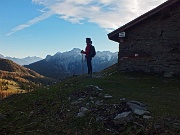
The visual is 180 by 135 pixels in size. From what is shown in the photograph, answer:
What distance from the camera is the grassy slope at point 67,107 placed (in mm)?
8859

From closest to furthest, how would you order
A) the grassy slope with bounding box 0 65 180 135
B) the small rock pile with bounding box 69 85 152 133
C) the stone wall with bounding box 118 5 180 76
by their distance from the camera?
the small rock pile with bounding box 69 85 152 133 < the grassy slope with bounding box 0 65 180 135 < the stone wall with bounding box 118 5 180 76

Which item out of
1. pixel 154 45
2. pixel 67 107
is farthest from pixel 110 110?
pixel 154 45

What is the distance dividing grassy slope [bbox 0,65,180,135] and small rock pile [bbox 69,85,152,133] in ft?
0.92

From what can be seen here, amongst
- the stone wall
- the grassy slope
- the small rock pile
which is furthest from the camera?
the stone wall

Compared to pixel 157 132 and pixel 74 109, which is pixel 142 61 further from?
pixel 157 132

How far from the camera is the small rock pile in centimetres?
852

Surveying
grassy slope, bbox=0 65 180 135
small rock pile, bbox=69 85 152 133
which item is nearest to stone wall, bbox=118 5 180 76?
grassy slope, bbox=0 65 180 135

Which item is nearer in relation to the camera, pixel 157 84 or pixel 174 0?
pixel 157 84

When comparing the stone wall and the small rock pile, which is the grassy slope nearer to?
the small rock pile

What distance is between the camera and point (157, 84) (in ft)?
49.1

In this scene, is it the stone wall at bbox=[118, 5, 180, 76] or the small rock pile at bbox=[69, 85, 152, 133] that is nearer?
the small rock pile at bbox=[69, 85, 152, 133]

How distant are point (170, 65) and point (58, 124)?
9785 mm

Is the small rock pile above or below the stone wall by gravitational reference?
below

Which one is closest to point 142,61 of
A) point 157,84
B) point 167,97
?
point 157,84
